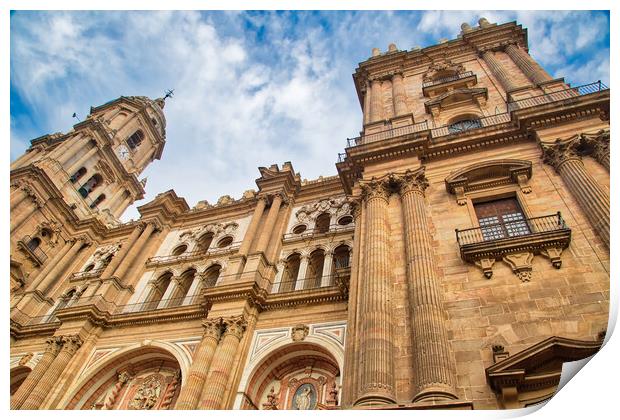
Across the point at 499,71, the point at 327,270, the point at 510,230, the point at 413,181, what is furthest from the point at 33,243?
the point at 499,71

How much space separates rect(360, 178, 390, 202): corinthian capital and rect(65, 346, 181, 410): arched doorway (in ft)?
34.7

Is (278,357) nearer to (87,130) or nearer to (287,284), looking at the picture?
(287,284)

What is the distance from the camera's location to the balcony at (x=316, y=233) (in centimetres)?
2198

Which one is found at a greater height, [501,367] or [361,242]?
[361,242]

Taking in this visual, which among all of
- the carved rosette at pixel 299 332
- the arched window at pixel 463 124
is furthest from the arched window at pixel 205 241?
the arched window at pixel 463 124

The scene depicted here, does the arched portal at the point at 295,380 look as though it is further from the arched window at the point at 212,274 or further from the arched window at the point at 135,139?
the arched window at the point at 135,139

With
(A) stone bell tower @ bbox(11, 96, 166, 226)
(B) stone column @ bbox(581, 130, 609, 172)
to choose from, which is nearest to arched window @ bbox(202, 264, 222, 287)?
(A) stone bell tower @ bbox(11, 96, 166, 226)

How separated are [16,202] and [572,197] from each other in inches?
1198

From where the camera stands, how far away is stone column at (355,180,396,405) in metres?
9.84

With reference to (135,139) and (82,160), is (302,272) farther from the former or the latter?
(135,139)

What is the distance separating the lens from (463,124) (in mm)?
21141

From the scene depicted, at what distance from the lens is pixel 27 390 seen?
58.6 ft

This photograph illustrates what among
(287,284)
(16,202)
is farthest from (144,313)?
(16,202)

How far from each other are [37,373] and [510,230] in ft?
64.3
